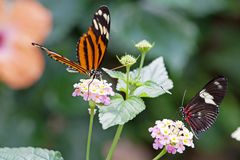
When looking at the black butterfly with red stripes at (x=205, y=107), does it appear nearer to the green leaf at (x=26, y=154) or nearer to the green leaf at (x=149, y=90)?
the green leaf at (x=149, y=90)

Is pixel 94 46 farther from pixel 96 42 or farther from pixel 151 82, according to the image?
pixel 151 82

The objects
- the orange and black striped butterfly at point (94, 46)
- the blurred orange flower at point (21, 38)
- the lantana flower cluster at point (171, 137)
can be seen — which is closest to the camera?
the lantana flower cluster at point (171, 137)

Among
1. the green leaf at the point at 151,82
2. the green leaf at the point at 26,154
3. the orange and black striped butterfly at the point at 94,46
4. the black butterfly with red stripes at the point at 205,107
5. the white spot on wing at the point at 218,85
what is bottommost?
the green leaf at the point at 26,154

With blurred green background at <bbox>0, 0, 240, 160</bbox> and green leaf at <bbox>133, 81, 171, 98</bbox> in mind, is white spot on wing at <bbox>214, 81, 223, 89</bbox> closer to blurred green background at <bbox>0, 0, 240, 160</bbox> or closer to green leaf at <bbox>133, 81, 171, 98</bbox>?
green leaf at <bbox>133, 81, 171, 98</bbox>

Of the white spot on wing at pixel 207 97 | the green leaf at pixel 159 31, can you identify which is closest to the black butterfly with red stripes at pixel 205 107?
the white spot on wing at pixel 207 97

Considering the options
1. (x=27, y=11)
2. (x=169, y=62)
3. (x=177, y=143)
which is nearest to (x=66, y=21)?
(x=27, y=11)

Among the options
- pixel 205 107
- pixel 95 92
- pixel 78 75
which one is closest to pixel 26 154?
pixel 95 92
